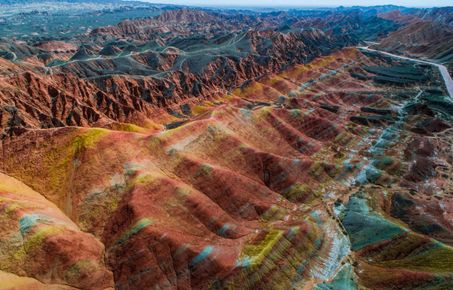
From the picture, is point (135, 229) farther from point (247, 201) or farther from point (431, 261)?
point (431, 261)

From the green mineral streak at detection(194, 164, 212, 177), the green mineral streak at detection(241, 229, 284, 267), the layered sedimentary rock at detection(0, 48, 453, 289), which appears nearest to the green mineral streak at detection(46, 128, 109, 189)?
the layered sedimentary rock at detection(0, 48, 453, 289)

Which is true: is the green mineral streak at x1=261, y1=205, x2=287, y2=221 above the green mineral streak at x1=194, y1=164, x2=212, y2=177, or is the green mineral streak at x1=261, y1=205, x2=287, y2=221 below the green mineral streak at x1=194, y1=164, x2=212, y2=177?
below

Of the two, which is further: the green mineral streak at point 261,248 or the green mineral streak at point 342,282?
the green mineral streak at point 261,248

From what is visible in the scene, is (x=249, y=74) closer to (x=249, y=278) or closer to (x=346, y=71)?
(x=346, y=71)

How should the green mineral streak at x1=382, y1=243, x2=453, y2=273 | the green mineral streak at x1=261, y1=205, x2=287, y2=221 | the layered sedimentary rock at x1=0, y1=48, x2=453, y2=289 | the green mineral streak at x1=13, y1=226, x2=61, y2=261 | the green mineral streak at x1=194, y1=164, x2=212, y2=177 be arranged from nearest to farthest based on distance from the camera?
the green mineral streak at x1=13, y1=226, x2=61, y2=261
the green mineral streak at x1=382, y1=243, x2=453, y2=273
the layered sedimentary rock at x1=0, y1=48, x2=453, y2=289
the green mineral streak at x1=261, y1=205, x2=287, y2=221
the green mineral streak at x1=194, y1=164, x2=212, y2=177

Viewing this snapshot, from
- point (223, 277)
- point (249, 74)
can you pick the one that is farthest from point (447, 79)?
point (223, 277)

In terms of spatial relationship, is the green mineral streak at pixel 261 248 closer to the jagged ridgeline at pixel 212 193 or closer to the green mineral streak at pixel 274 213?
the jagged ridgeline at pixel 212 193

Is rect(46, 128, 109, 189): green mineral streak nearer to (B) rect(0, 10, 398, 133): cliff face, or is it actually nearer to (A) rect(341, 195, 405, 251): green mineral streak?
(B) rect(0, 10, 398, 133): cliff face

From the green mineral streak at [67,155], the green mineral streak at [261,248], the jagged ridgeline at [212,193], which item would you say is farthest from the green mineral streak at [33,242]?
the green mineral streak at [261,248]
